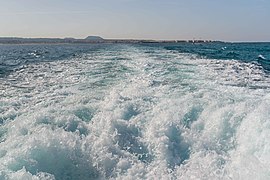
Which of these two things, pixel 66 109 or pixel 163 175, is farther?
pixel 66 109

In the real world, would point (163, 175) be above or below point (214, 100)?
below

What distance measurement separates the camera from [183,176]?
5.97 m

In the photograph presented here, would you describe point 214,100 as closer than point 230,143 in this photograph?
No

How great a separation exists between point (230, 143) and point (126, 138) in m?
2.12

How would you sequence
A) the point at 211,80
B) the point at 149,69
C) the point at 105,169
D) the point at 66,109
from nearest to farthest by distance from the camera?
the point at 105,169
the point at 66,109
the point at 211,80
the point at 149,69

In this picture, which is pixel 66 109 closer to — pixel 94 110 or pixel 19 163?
pixel 94 110

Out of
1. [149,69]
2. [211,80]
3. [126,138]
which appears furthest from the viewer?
[149,69]

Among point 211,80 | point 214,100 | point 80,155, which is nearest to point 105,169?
point 80,155

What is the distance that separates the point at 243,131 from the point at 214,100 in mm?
2031

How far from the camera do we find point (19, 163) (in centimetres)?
574

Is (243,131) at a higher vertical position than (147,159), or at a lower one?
higher

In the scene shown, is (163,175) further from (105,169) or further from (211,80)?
(211,80)

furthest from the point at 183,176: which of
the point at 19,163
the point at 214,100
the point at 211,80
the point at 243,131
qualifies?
the point at 211,80

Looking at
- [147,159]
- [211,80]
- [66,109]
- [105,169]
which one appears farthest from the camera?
[211,80]
